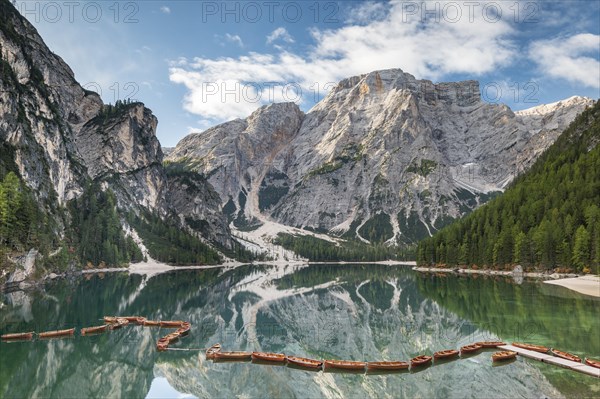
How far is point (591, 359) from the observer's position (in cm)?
3919

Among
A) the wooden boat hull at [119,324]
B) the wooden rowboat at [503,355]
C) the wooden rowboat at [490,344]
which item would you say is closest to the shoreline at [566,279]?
the wooden rowboat at [490,344]

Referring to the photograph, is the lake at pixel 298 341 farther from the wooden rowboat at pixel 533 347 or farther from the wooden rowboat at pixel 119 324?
the wooden rowboat at pixel 533 347

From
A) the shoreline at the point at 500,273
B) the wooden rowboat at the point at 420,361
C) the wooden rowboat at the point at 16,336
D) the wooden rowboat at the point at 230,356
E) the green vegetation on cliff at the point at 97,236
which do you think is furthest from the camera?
the green vegetation on cliff at the point at 97,236

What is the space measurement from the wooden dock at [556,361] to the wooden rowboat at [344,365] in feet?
48.7

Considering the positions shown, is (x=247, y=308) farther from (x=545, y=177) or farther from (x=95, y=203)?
(x=95, y=203)

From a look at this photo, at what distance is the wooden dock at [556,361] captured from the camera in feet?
117

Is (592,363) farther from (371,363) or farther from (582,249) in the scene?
(582,249)

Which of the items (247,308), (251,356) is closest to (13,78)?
(247,308)

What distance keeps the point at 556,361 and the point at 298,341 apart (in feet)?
84.4

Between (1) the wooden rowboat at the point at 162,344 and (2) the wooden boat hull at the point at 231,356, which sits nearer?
(2) the wooden boat hull at the point at 231,356

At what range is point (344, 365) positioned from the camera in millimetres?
39594

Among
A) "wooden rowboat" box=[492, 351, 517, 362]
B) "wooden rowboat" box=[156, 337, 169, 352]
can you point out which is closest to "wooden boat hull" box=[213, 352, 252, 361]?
"wooden rowboat" box=[156, 337, 169, 352]

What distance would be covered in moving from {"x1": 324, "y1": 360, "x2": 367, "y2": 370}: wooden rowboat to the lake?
1.26m

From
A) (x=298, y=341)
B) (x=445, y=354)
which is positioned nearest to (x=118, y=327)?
(x=298, y=341)
